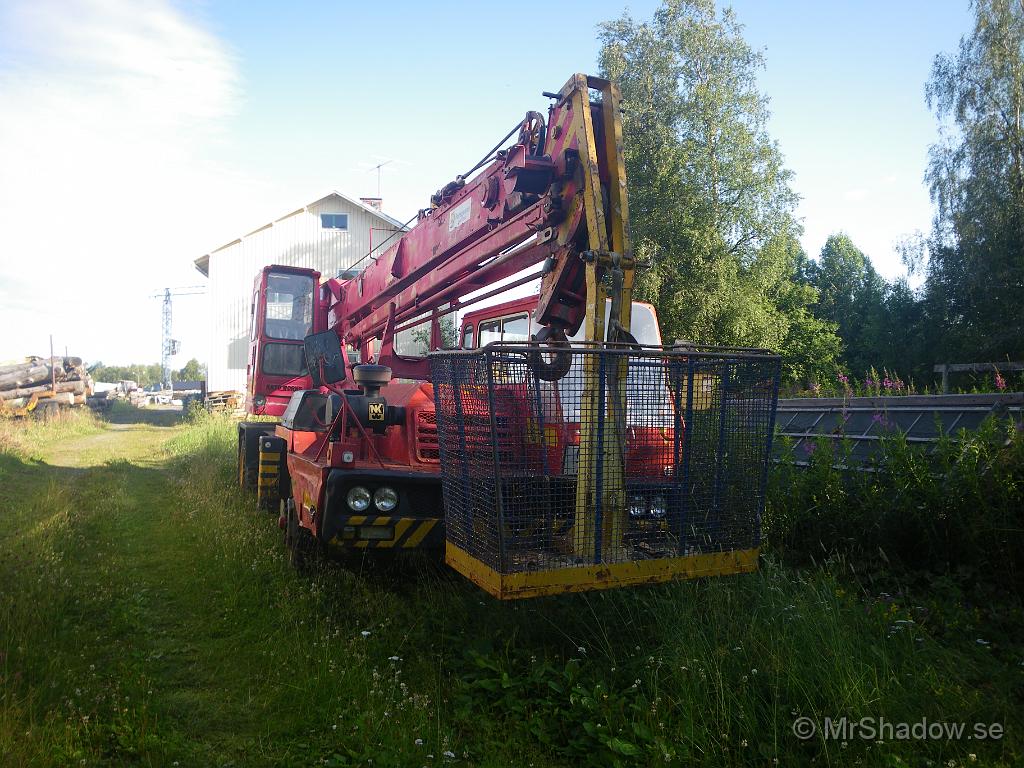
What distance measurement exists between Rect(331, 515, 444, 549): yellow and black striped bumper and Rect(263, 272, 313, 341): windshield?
20.9 feet

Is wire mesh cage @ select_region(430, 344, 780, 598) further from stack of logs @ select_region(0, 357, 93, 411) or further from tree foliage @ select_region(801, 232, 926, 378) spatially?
tree foliage @ select_region(801, 232, 926, 378)

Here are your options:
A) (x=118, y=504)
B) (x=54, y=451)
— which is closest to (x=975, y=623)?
(x=118, y=504)

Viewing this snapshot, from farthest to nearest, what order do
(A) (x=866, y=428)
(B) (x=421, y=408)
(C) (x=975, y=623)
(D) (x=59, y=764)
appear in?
(A) (x=866, y=428), (B) (x=421, y=408), (C) (x=975, y=623), (D) (x=59, y=764)

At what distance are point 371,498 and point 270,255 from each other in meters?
24.6

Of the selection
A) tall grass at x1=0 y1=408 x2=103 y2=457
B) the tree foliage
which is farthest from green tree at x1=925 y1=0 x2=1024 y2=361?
tall grass at x1=0 y1=408 x2=103 y2=457

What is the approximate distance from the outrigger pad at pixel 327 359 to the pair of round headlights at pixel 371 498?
281cm

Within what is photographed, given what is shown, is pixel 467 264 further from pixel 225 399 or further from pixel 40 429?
pixel 225 399

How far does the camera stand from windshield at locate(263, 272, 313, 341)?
35.0 ft

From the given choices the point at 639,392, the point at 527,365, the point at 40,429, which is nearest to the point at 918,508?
the point at 639,392

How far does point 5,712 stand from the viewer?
325 cm

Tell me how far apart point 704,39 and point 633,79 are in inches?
108

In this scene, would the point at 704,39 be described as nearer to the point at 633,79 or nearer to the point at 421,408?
the point at 633,79

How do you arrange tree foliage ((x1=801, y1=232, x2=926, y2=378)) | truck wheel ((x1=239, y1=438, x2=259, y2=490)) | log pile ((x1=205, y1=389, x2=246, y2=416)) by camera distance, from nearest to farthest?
1. truck wheel ((x1=239, y1=438, x2=259, y2=490))
2. log pile ((x1=205, y1=389, x2=246, y2=416))
3. tree foliage ((x1=801, y1=232, x2=926, y2=378))

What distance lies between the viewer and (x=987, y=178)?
24.8m
